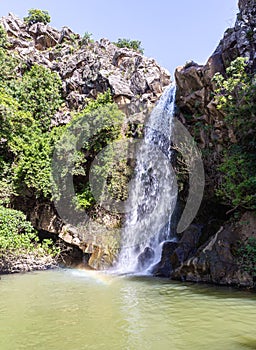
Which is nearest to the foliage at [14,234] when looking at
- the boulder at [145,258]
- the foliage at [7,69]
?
the boulder at [145,258]

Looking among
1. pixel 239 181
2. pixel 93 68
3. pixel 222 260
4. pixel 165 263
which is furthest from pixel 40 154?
pixel 222 260

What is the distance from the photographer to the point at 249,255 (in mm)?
7992

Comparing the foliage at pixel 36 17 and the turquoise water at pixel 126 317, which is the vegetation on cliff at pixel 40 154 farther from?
the foliage at pixel 36 17

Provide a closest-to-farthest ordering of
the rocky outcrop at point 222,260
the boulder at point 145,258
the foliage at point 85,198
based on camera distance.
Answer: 1. the rocky outcrop at point 222,260
2. the boulder at point 145,258
3. the foliage at point 85,198

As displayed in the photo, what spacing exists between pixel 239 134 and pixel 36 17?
23003mm

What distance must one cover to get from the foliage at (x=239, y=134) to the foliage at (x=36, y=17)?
21135mm

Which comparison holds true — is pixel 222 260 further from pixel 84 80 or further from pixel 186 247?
pixel 84 80

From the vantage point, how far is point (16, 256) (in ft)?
36.1

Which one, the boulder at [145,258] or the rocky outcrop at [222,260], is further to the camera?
the boulder at [145,258]

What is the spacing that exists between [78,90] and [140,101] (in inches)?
186

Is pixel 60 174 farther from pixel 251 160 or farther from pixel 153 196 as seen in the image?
pixel 251 160

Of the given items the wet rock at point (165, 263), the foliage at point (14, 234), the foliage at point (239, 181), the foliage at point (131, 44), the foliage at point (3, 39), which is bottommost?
the wet rock at point (165, 263)

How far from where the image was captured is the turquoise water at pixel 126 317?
4.07 meters

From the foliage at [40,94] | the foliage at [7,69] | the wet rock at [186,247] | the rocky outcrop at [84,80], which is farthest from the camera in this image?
the foliage at [7,69]
